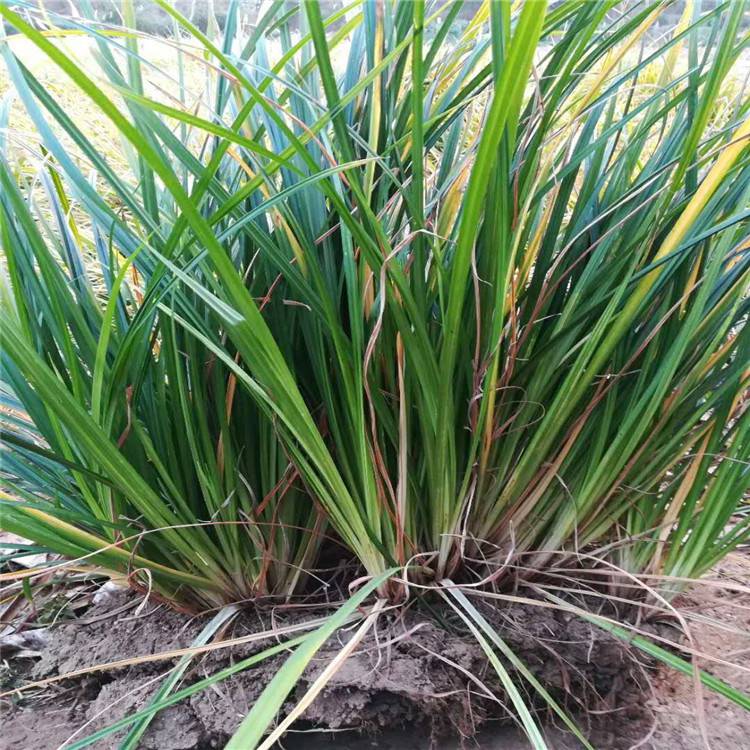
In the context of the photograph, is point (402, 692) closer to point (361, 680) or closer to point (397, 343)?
point (361, 680)

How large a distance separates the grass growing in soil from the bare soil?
38mm

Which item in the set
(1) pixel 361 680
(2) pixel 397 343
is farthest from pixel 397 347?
(1) pixel 361 680

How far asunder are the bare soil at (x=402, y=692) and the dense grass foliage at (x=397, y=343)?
2.4 inches

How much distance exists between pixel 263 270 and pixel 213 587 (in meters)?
0.32

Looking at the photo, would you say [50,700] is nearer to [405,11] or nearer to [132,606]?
[132,606]

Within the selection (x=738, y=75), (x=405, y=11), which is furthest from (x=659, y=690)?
(x=738, y=75)

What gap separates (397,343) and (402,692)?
0.31 metres

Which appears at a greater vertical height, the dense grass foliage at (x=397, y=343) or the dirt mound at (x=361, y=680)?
the dense grass foliage at (x=397, y=343)

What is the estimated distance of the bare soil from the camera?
2.00 feet

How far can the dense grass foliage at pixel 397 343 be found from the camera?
0.56 meters

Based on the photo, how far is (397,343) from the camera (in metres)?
Result: 0.62

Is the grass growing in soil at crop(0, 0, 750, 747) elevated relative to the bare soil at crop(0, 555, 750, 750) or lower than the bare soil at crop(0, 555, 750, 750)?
elevated

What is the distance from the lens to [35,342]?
630mm

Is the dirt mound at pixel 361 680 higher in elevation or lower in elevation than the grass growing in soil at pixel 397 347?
lower
